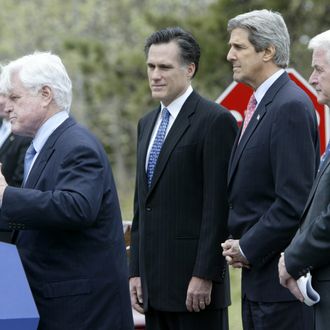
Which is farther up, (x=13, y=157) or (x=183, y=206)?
(x=183, y=206)

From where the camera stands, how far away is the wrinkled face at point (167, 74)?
600cm

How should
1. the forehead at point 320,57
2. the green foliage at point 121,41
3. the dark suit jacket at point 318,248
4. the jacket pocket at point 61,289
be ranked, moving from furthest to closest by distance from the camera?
the green foliage at point 121,41 < the jacket pocket at point 61,289 < the forehead at point 320,57 < the dark suit jacket at point 318,248

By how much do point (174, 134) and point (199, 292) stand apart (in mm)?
874

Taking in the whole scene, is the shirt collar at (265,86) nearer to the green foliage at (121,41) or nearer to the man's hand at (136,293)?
the man's hand at (136,293)

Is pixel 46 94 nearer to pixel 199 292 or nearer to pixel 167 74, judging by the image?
pixel 167 74

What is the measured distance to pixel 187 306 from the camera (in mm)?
5812

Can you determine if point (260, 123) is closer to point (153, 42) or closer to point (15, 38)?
point (153, 42)

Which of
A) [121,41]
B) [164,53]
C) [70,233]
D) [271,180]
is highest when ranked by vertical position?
[164,53]

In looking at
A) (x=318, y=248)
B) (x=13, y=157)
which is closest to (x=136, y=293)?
(x=318, y=248)

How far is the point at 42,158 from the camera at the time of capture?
17.1 ft

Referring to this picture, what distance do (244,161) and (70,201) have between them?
94 centimetres

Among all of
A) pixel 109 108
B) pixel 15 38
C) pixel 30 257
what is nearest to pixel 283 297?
pixel 30 257

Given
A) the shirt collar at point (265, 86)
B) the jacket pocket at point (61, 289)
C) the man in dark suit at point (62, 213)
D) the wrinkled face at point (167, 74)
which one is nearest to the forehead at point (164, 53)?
the wrinkled face at point (167, 74)

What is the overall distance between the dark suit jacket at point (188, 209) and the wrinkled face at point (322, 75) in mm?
1088
